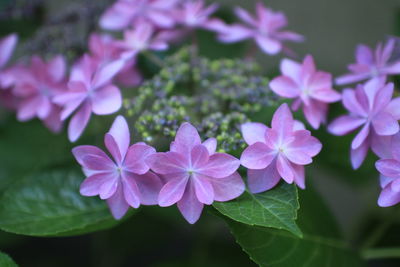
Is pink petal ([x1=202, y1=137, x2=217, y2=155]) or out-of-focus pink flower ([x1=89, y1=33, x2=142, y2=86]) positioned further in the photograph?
out-of-focus pink flower ([x1=89, y1=33, x2=142, y2=86])

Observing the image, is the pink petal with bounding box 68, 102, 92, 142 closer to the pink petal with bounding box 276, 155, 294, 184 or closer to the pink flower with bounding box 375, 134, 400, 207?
the pink petal with bounding box 276, 155, 294, 184

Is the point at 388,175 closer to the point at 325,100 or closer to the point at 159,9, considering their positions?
the point at 325,100

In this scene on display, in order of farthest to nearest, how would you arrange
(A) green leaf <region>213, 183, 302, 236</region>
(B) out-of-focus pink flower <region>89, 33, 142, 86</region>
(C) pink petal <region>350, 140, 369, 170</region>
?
1. (B) out-of-focus pink flower <region>89, 33, 142, 86</region>
2. (C) pink petal <region>350, 140, 369, 170</region>
3. (A) green leaf <region>213, 183, 302, 236</region>

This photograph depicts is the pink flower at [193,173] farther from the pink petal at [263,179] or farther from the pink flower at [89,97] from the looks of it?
the pink flower at [89,97]

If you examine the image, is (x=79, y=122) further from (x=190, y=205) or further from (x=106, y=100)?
(x=190, y=205)

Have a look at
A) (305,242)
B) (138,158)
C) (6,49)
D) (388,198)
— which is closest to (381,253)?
(305,242)

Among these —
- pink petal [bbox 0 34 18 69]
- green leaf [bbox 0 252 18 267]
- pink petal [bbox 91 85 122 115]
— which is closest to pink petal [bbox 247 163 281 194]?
pink petal [bbox 91 85 122 115]

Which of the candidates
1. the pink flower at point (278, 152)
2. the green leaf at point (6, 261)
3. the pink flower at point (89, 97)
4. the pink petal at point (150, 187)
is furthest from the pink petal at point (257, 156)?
the green leaf at point (6, 261)
